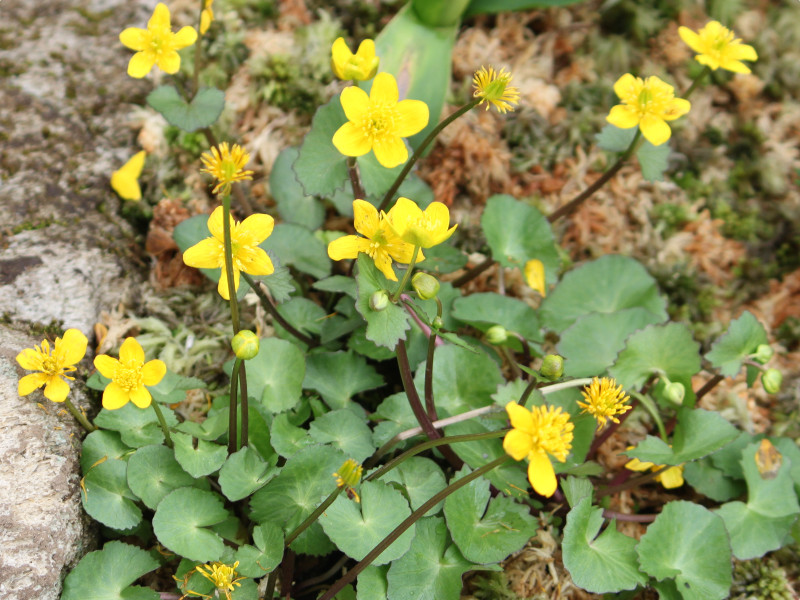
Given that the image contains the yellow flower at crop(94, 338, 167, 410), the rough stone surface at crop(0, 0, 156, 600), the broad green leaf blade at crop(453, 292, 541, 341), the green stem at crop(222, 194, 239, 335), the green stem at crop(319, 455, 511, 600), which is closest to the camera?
the green stem at crop(222, 194, 239, 335)

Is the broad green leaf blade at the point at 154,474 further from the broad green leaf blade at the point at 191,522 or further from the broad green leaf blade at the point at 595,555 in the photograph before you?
the broad green leaf blade at the point at 595,555

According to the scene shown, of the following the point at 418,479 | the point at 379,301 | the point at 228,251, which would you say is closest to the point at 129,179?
the point at 228,251

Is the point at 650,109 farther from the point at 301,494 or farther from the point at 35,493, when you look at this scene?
the point at 35,493

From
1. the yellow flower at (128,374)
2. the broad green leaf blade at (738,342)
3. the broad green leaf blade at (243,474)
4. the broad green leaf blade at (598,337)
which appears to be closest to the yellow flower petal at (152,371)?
the yellow flower at (128,374)

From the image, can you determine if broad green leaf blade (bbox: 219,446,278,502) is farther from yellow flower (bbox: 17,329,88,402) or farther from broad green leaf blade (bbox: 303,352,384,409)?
yellow flower (bbox: 17,329,88,402)

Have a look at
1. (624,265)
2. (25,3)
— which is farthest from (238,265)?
(25,3)

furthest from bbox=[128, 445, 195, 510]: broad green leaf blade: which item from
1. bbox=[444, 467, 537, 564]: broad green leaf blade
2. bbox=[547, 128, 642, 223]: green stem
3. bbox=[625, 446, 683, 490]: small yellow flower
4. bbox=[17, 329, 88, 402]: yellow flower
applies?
bbox=[547, 128, 642, 223]: green stem
